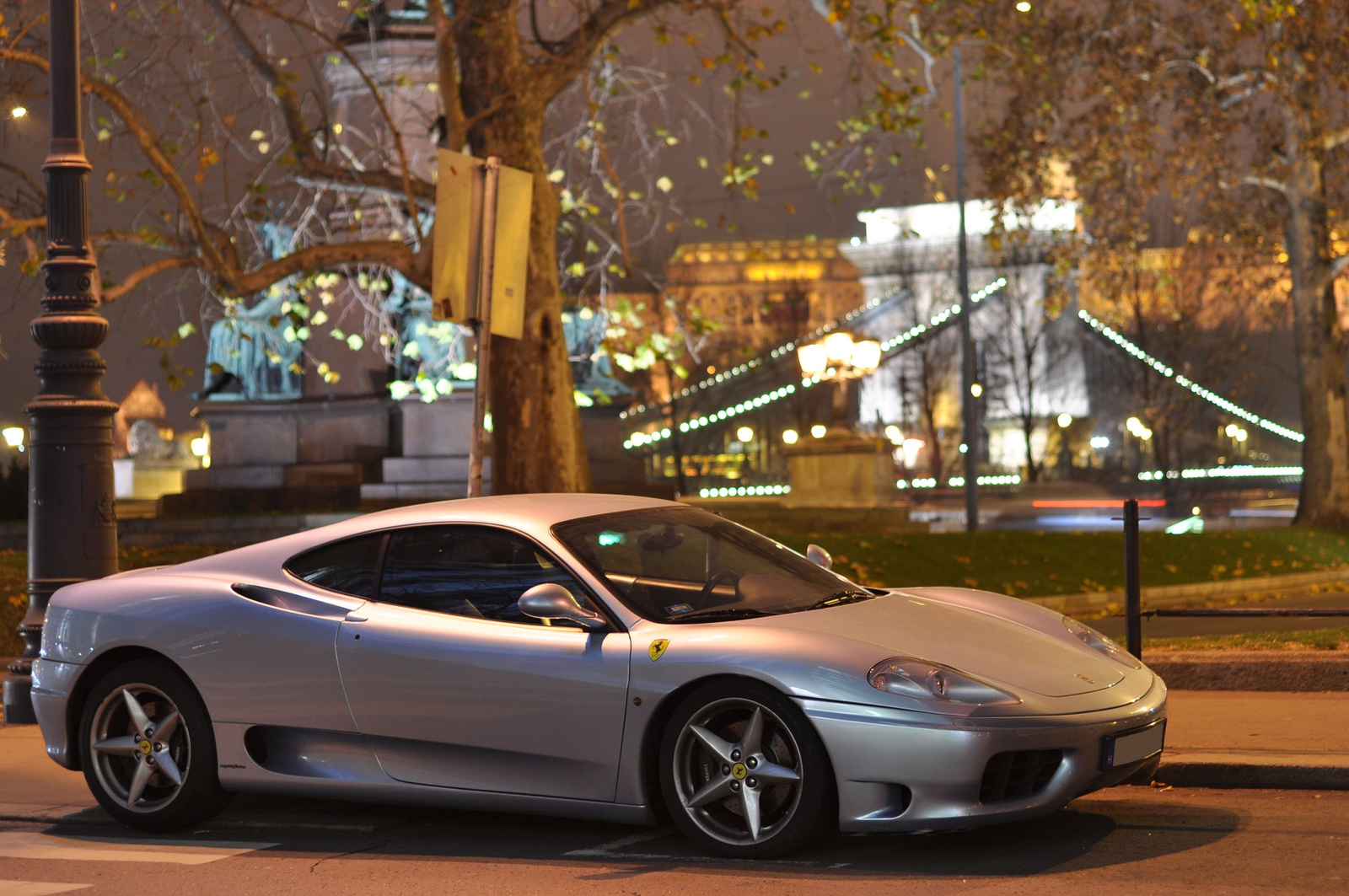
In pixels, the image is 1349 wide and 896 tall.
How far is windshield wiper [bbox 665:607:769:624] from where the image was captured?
554cm

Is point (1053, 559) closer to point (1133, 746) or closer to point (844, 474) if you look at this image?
point (844, 474)

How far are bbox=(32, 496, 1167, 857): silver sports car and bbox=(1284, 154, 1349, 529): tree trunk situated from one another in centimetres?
2300

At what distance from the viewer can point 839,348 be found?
933 inches

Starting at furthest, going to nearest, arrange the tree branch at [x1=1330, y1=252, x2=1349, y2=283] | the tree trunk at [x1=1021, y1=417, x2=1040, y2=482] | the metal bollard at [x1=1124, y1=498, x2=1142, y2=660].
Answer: the tree trunk at [x1=1021, y1=417, x2=1040, y2=482], the tree branch at [x1=1330, y1=252, x2=1349, y2=283], the metal bollard at [x1=1124, y1=498, x2=1142, y2=660]

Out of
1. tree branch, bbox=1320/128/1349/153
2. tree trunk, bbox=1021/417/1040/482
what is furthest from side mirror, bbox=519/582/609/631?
tree trunk, bbox=1021/417/1040/482

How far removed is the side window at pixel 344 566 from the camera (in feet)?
19.8

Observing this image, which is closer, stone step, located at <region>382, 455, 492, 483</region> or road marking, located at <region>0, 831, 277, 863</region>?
road marking, located at <region>0, 831, 277, 863</region>

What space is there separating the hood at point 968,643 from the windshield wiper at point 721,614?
0.12 m

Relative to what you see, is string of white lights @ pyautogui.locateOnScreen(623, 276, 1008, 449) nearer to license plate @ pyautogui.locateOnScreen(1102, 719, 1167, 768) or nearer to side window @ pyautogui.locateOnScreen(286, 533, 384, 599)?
side window @ pyautogui.locateOnScreen(286, 533, 384, 599)

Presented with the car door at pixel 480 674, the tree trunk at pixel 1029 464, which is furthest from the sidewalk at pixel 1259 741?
the tree trunk at pixel 1029 464

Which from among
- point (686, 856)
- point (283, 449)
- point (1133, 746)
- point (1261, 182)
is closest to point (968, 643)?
point (1133, 746)

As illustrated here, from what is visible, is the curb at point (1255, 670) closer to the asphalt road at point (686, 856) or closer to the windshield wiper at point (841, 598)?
the asphalt road at point (686, 856)

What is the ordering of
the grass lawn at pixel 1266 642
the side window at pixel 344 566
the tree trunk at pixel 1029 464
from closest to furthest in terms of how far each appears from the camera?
1. the side window at pixel 344 566
2. the grass lawn at pixel 1266 642
3. the tree trunk at pixel 1029 464

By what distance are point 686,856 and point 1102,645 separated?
1.85 meters
